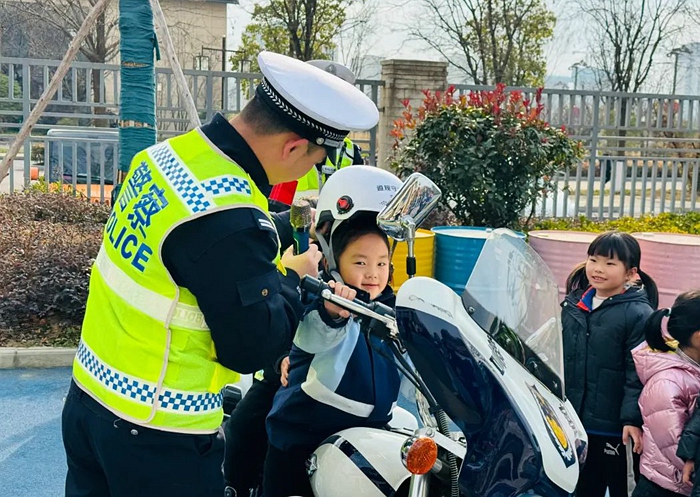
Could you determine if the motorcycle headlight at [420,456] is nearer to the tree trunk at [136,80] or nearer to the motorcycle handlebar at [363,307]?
the motorcycle handlebar at [363,307]

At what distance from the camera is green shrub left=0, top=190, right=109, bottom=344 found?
634 cm

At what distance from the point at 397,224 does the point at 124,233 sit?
2.19ft

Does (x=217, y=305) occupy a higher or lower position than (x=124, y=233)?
lower

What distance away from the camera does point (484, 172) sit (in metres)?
7.90

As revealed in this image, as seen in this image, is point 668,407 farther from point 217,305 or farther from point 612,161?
point 612,161

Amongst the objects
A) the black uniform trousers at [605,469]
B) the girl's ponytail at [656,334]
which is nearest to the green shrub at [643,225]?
the black uniform trousers at [605,469]

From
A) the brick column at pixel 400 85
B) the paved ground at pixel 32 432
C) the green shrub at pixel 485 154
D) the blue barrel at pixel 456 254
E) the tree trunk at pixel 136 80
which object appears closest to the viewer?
the paved ground at pixel 32 432

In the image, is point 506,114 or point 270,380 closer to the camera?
point 270,380

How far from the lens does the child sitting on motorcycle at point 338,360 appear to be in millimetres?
2545

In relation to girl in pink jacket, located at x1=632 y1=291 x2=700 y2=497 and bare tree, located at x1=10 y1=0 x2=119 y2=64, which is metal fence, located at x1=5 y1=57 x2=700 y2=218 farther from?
girl in pink jacket, located at x1=632 y1=291 x2=700 y2=497

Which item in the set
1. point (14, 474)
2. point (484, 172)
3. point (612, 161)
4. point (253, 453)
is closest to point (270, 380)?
point (253, 453)

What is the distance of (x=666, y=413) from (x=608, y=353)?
382 mm

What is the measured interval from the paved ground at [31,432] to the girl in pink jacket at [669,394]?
278 cm

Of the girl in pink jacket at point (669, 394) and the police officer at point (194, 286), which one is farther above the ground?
the police officer at point (194, 286)
